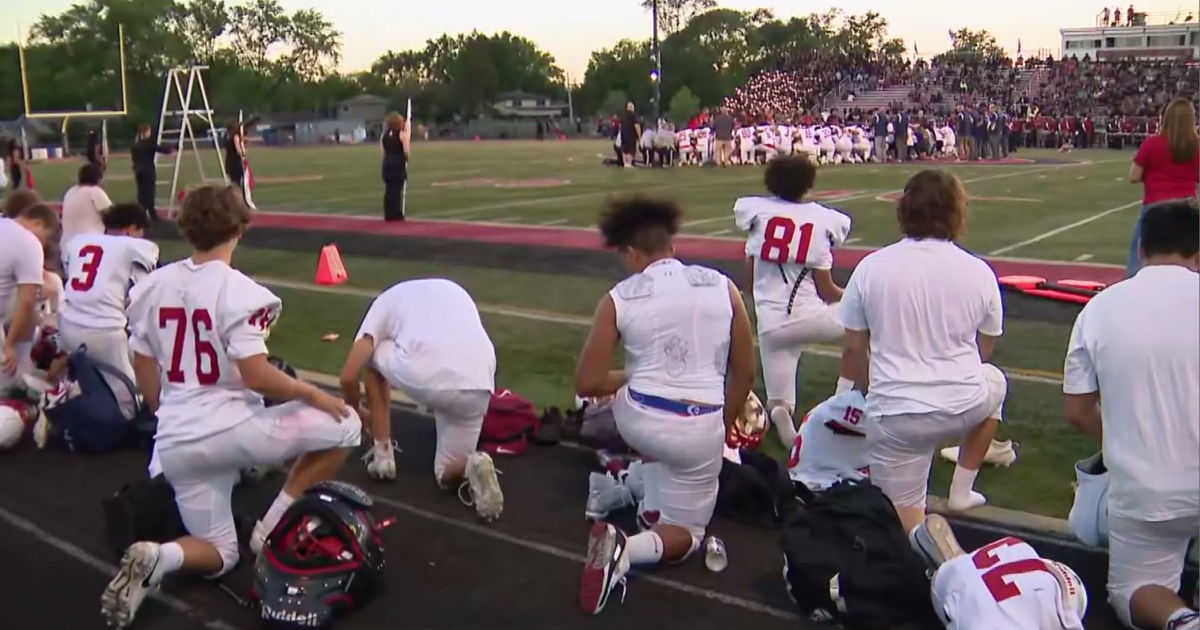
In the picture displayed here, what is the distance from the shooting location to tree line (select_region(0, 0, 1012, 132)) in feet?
252

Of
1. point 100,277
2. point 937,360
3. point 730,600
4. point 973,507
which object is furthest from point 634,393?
point 100,277

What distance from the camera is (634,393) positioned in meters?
4.63

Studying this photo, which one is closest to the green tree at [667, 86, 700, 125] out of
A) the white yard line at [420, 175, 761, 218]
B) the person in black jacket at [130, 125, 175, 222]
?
the white yard line at [420, 175, 761, 218]

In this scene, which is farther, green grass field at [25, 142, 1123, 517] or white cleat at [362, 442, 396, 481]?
green grass field at [25, 142, 1123, 517]

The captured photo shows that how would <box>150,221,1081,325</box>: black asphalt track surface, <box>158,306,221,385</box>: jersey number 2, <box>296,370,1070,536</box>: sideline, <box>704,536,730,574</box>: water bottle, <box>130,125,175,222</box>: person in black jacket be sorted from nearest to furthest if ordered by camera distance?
<box>158,306,221,385</box>: jersey number 2
<box>704,536,730,574</box>: water bottle
<box>296,370,1070,536</box>: sideline
<box>150,221,1081,325</box>: black asphalt track surface
<box>130,125,175,222</box>: person in black jacket

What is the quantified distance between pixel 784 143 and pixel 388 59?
10197 centimetres

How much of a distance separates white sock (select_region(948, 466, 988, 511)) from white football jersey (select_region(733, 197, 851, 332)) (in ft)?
4.89

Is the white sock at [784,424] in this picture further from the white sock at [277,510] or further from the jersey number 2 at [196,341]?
the jersey number 2 at [196,341]

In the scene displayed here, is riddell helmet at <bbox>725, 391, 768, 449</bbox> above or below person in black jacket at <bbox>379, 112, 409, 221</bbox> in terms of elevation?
below

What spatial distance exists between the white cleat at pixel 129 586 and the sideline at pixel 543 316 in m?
5.57

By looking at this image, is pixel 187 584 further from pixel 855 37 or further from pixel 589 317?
pixel 855 37

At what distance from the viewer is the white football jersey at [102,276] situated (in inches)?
267

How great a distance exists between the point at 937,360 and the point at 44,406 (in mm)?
5314

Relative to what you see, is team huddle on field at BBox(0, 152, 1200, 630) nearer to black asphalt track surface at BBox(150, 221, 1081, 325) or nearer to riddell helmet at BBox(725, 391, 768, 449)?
riddell helmet at BBox(725, 391, 768, 449)
